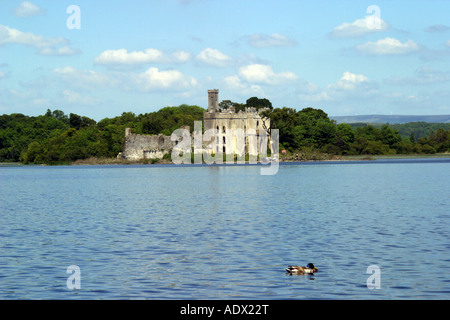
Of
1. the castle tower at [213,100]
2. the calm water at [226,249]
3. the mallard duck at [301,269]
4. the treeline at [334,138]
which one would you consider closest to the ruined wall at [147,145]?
the castle tower at [213,100]

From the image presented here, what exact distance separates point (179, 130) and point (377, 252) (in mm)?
102109

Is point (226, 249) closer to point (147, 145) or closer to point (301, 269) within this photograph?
point (301, 269)

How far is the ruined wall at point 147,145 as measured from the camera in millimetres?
115000

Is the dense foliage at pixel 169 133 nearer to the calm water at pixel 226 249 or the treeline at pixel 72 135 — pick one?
the treeline at pixel 72 135

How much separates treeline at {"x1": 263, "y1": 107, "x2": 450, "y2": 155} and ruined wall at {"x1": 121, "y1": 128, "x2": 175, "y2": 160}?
19430 mm

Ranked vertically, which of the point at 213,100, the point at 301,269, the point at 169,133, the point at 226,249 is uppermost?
the point at 213,100

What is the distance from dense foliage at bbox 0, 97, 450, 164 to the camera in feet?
392

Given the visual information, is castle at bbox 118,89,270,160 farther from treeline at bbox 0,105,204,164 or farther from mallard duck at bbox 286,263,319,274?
mallard duck at bbox 286,263,319,274

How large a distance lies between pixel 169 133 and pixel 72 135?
24220 millimetres

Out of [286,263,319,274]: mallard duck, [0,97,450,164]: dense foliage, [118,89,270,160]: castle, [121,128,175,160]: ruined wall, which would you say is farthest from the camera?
[0,97,450,164]: dense foliage

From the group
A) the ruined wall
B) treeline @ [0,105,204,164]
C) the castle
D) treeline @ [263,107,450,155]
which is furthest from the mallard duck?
treeline @ [0,105,204,164]

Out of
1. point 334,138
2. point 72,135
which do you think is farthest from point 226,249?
point 72,135

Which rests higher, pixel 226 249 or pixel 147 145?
pixel 147 145

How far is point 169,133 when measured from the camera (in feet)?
Result: 400
